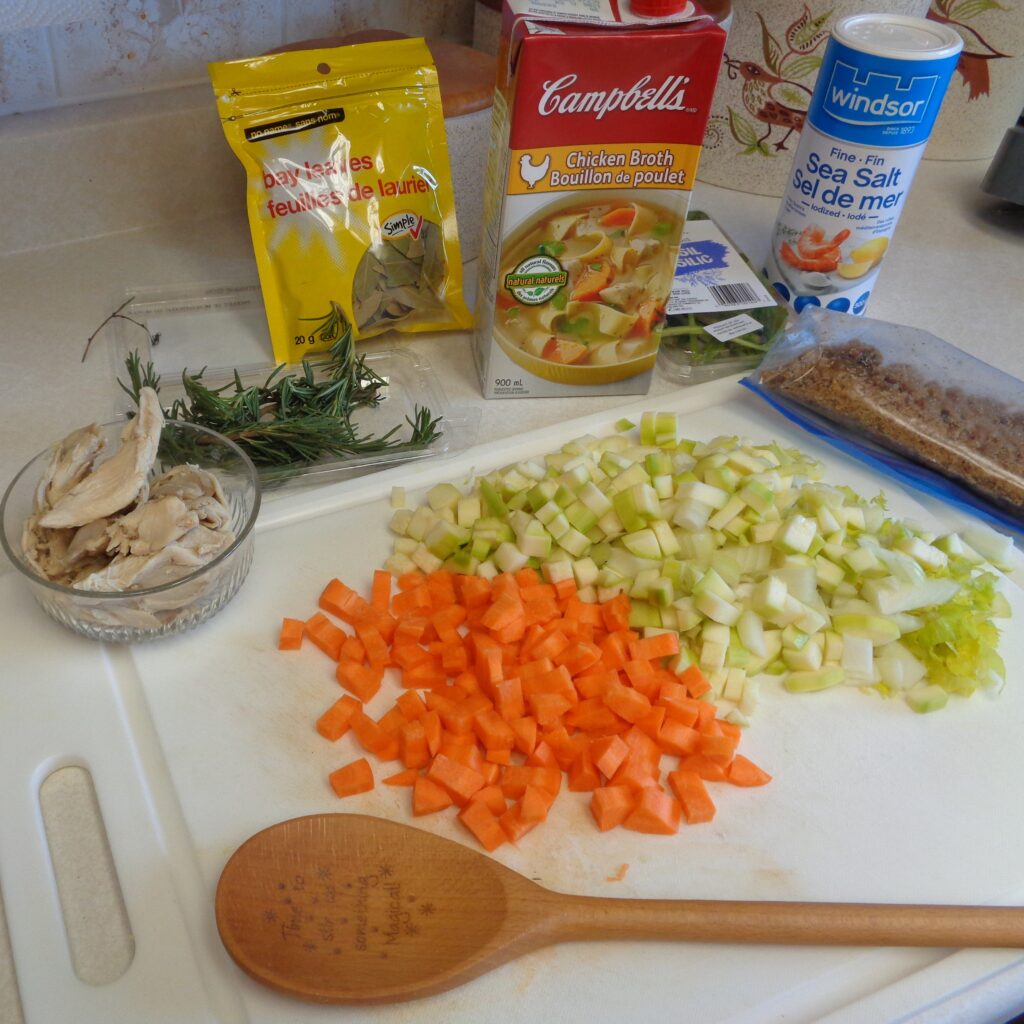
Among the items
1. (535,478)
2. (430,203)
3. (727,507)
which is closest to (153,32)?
(430,203)

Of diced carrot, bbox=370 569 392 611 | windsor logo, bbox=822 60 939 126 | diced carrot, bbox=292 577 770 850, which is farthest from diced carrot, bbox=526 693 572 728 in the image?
windsor logo, bbox=822 60 939 126

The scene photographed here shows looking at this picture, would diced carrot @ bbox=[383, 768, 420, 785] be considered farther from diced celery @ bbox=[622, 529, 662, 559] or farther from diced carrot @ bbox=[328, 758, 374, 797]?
diced celery @ bbox=[622, 529, 662, 559]

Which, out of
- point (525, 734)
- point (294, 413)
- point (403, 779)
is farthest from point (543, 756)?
point (294, 413)

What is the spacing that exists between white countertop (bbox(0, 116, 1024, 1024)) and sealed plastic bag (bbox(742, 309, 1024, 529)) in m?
0.20

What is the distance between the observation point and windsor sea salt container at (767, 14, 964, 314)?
1224mm

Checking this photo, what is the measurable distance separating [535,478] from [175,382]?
50cm

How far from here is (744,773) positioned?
3.16 feet

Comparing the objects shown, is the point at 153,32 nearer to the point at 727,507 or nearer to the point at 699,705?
the point at 727,507

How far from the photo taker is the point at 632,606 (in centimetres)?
111

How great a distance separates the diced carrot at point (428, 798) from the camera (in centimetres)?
92

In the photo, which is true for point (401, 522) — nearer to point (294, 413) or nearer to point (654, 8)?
point (294, 413)

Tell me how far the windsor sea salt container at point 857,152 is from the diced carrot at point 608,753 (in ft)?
2.64

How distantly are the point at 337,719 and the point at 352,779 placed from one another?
0.22 ft

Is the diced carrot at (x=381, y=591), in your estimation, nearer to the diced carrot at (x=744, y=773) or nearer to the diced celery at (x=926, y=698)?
the diced carrot at (x=744, y=773)
